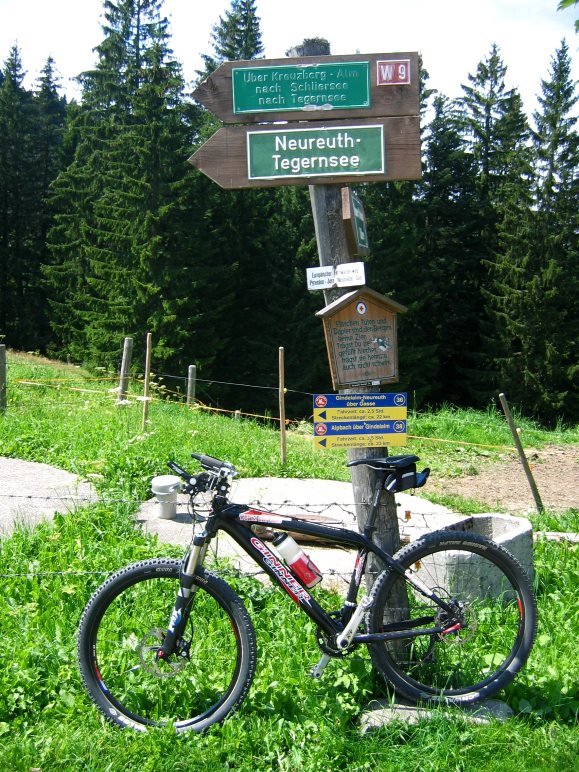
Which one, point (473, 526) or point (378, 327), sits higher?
point (378, 327)

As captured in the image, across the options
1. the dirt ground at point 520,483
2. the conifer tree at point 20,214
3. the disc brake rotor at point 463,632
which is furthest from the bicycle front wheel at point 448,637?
the conifer tree at point 20,214

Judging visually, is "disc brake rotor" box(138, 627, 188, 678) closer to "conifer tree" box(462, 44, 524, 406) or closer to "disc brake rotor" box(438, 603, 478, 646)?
"disc brake rotor" box(438, 603, 478, 646)

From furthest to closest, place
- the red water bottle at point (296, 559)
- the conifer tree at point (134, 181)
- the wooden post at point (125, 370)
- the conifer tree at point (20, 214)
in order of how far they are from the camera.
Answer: the conifer tree at point (20, 214), the conifer tree at point (134, 181), the wooden post at point (125, 370), the red water bottle at point (296, 559)

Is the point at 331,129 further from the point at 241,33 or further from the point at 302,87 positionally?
the point at 241,33

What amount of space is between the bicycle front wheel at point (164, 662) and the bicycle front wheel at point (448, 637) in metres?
Answer: 0.61

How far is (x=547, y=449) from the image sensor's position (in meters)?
12.2

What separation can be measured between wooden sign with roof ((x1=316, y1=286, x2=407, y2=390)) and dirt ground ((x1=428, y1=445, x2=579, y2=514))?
15.5ft

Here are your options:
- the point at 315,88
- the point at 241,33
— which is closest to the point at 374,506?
the point at 315,88

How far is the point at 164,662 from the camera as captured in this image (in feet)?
10.9

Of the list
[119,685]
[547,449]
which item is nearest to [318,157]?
[119,685]

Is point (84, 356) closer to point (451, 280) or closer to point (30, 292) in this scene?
point (30, 292)

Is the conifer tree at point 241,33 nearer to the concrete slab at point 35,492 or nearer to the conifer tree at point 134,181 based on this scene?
the conifer tree at point 134,181

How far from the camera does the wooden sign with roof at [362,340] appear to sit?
361 centimetres

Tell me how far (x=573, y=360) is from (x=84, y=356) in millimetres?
20375
